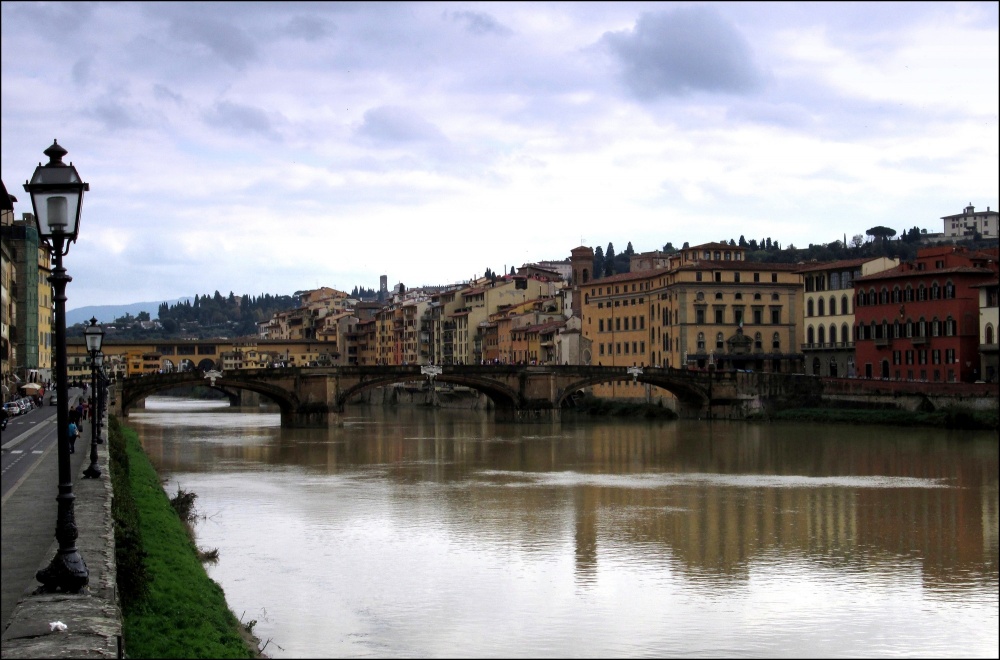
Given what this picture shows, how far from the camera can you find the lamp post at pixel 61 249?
9.41 metres

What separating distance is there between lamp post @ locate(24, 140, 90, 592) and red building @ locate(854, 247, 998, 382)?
2205 inches

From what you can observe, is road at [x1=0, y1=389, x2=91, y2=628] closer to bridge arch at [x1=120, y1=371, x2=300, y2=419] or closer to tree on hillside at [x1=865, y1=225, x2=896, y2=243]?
bridge arch at [x1=120, y1=371, x2=300, y2=419]

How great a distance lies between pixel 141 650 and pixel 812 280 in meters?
69.2

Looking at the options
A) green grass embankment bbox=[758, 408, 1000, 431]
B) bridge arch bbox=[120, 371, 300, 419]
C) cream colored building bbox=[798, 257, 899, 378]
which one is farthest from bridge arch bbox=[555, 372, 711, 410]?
bridge arch bbox=[120, 371, 300, 419]

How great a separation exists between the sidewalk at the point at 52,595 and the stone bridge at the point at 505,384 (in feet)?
162

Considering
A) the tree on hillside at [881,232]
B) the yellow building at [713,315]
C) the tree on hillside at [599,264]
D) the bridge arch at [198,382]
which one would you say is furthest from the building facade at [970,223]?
the bridge arch at [198,382]

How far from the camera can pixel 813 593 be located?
1909 cm

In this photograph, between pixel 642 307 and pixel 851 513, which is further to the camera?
pixel 642 307

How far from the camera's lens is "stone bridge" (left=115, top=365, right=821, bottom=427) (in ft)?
223

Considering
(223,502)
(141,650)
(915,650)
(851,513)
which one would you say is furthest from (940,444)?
(141,650)

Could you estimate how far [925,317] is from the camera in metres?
62.3

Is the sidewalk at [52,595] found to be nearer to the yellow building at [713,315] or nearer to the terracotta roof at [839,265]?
the terracotta roof at [839,265]

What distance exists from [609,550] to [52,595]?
1499cm

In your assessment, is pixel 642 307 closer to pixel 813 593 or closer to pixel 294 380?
pixel 294 380
